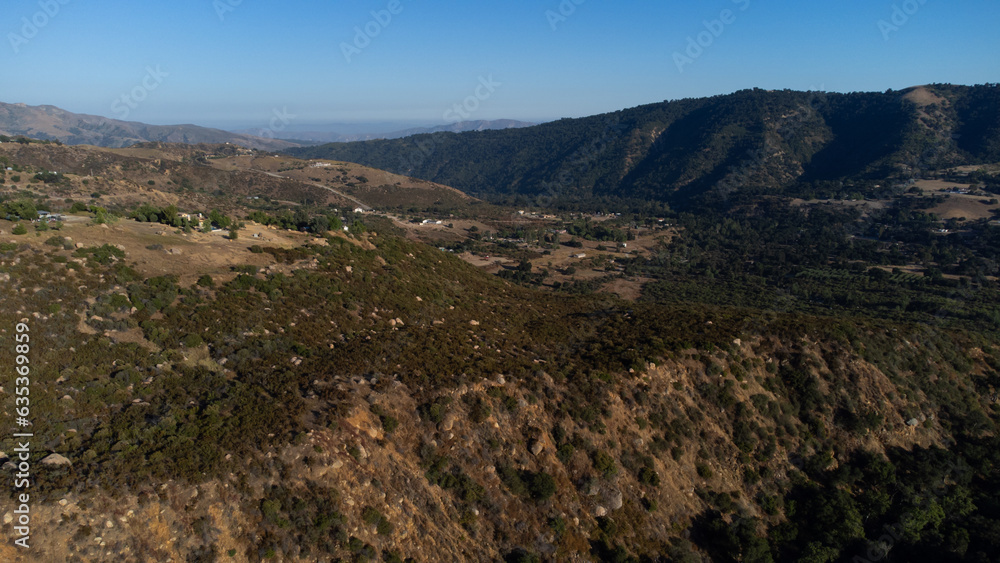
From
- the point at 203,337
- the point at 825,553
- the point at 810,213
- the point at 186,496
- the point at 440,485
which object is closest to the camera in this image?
the point at 186,496

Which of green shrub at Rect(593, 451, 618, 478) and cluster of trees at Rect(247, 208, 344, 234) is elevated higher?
cluster of trees at Rect(247, 208, 344, 234)

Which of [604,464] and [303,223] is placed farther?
[303,223]

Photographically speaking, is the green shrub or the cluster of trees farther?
the cluster of trees

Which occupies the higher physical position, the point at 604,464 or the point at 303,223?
the point at 303,223

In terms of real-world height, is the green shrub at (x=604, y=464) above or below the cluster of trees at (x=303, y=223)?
below

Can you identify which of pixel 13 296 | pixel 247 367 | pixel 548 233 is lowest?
pixel 548 233

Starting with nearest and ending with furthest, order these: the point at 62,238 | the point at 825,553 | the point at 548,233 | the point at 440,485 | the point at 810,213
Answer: the point at 440,485 < the point at 825,553 < the point at 62,238 < the point at 548,233 < the point at 810,213

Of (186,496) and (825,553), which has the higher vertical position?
(186,496)

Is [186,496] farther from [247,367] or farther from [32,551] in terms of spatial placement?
[247,367]

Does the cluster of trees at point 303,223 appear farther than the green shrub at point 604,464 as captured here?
Yes

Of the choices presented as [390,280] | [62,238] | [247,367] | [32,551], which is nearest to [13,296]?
[62,238]

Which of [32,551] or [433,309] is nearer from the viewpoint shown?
[32,551]
